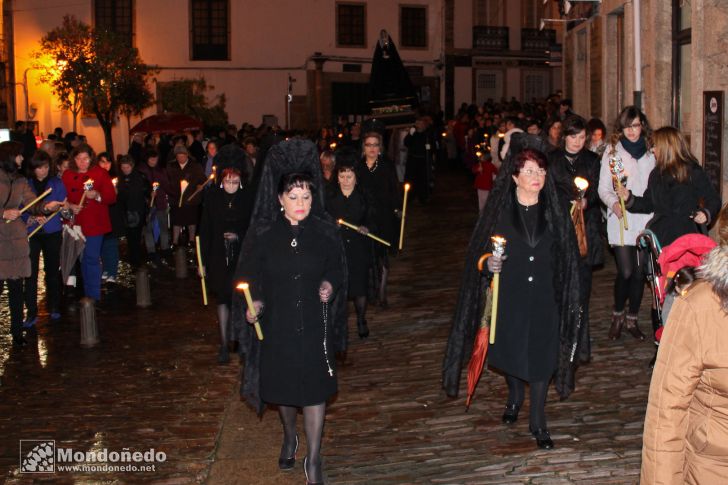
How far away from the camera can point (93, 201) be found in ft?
42.6

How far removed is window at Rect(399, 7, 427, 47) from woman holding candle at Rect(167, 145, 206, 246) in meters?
29.4

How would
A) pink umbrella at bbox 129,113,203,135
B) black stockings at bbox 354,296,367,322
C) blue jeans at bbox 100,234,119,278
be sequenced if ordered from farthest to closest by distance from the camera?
pink umbrella at bbox 129,113,203,135, blue jeans at bbox 100,234,119,278, black stockings at bbox 354,296,367,322

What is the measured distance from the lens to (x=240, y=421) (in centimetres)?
794

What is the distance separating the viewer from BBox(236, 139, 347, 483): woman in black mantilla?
20.6 feet

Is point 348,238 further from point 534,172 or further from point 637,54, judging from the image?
point 637,54

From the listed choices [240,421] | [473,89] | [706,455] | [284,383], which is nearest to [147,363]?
[240,421]

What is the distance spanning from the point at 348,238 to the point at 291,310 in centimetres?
414

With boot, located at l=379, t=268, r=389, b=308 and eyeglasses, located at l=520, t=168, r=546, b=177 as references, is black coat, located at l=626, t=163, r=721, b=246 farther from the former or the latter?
boot, located at l=379, t=268, r=389, b=308

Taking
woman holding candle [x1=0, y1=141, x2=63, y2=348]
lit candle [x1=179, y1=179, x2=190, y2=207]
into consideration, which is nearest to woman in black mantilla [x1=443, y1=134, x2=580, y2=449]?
woman holding candle [x1=0, y1=141, x2=63, y2=348]

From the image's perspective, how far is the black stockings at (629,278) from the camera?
372 inches

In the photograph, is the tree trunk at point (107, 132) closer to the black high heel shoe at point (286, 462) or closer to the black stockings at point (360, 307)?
the black stockings at point (360, 307)

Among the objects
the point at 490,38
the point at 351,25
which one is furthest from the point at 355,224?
the point at 490,38

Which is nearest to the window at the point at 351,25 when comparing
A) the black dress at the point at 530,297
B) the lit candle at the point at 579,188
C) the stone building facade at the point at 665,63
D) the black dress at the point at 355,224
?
the stone building facade at the point at 665,63

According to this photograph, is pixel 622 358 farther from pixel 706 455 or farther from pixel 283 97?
pixel 283 97
